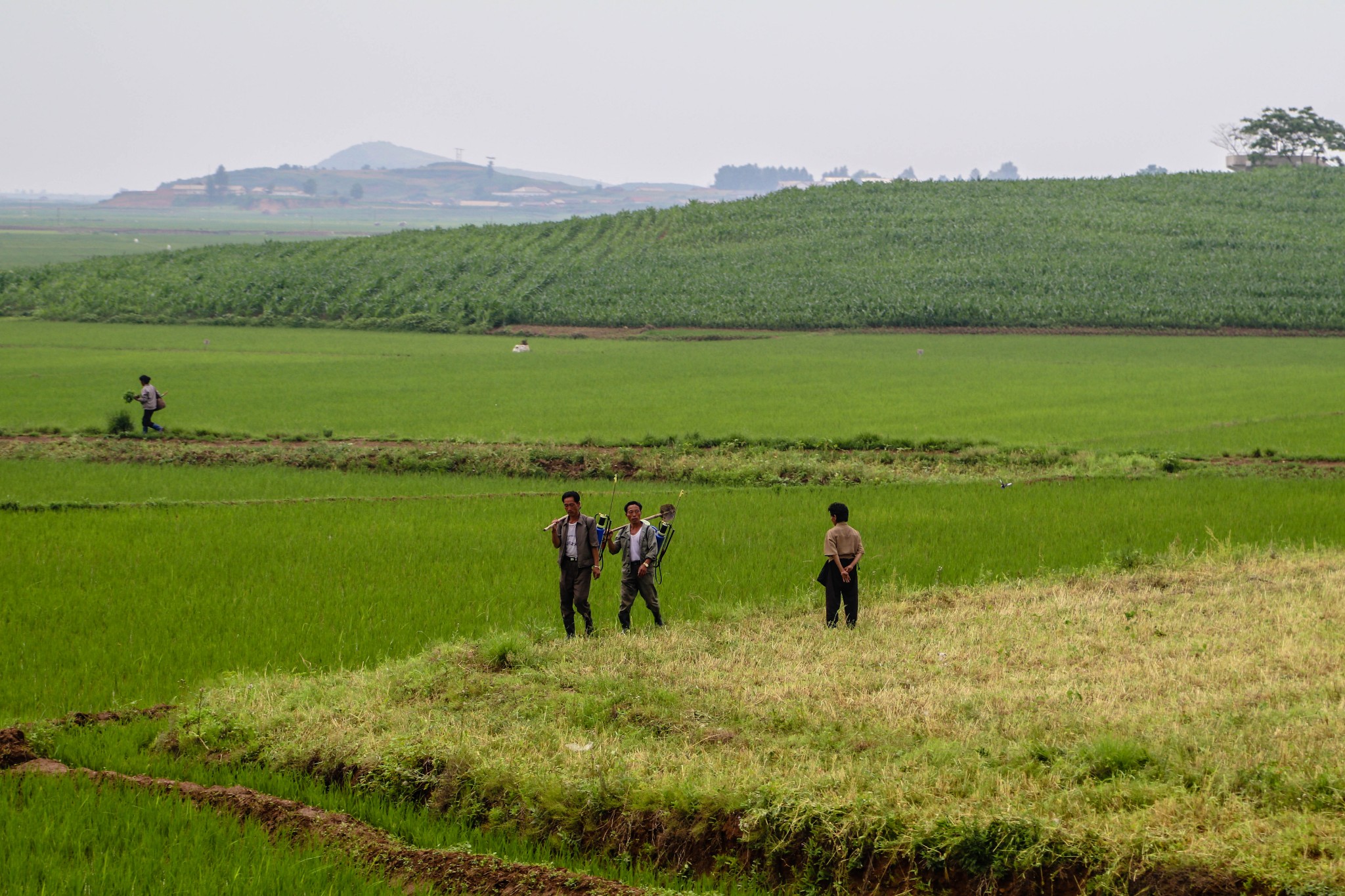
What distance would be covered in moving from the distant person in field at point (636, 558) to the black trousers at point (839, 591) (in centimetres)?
162

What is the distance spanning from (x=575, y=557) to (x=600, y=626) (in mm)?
1308

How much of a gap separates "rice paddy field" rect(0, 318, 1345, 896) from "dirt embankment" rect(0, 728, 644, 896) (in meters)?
0.20

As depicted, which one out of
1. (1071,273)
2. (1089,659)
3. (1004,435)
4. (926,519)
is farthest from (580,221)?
(1089,659)

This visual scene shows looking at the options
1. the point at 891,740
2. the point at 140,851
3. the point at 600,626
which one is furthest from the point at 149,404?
the point at 891,740

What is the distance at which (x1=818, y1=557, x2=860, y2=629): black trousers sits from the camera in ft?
39.6

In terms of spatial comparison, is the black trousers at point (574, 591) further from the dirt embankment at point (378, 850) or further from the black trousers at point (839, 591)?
the dirt embankment at point (378, 850)

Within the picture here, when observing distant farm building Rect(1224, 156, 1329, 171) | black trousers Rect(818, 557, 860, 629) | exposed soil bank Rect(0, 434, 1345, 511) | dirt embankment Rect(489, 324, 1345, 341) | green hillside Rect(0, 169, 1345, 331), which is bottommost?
exposed soil bank Rect(0, 434, 1345, 511)

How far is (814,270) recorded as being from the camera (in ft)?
232

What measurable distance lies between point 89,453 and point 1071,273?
179 ft

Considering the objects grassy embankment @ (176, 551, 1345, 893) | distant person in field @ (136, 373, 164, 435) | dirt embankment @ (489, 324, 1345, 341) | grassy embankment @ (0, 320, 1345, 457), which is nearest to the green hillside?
dirt embankment @ (489, 324, 1345, 341)

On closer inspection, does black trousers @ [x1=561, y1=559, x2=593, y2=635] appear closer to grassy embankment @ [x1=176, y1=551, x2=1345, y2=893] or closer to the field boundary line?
grassy embankment @ [x1=176, y1=551, x2=1345, y2=893]

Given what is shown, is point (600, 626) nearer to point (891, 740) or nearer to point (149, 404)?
point (891, 740)

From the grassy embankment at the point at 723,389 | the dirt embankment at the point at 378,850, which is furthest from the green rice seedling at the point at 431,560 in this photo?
the grassy embankment at the point at 723,389

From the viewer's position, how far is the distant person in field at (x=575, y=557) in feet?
38.7
